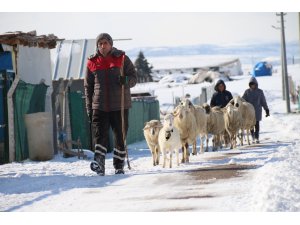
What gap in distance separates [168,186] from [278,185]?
181 cm

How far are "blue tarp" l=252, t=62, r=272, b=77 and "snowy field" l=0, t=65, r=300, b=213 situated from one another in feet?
221

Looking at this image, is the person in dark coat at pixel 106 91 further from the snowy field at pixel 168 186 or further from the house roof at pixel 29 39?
the house roof at pixel 29 39

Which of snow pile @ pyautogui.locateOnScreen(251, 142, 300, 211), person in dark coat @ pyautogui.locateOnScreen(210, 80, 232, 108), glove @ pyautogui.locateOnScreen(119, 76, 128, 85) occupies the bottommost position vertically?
snow pile @ pyautogui.locateOnScreen(251, 142, 300, 211)

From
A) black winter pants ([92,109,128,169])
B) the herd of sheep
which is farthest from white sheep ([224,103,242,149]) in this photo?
black winter pants ([92,109,128,169])

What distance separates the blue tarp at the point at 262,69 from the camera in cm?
8212

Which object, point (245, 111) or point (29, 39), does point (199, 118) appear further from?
point (29, 39)

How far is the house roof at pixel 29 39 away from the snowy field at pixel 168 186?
10.6ft

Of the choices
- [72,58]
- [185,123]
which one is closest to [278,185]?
[185,123]

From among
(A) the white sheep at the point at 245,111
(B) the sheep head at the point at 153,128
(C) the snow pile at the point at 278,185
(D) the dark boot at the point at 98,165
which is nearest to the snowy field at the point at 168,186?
(C) the snow pile at the point at 278,185

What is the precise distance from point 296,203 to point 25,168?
807cm

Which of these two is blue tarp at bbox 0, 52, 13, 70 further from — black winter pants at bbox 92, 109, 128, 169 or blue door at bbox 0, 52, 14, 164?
black winter pants at bbox 92, 109, 128, 169

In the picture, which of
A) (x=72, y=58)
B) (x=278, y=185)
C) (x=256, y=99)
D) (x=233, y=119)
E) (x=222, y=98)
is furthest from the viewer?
(x=72, y=58)

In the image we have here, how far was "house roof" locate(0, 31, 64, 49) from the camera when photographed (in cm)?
1712

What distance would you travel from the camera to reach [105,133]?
42.2 feet
